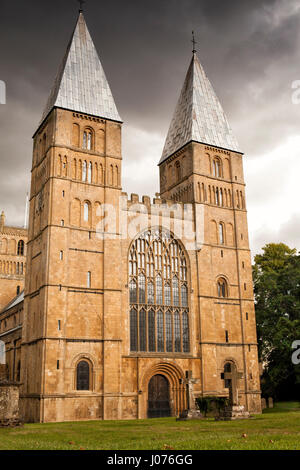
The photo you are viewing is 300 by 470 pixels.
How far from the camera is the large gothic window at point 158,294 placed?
3528 centimetres

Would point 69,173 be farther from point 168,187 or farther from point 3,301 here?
point 3,301

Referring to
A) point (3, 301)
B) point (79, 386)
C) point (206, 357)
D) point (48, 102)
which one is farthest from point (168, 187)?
point (3, 301)

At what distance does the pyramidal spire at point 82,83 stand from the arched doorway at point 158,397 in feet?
67.2

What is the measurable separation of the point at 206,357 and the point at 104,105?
21353 mm

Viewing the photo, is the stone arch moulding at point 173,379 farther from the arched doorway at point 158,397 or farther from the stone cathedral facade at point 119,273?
the arched doorway at point 158,397

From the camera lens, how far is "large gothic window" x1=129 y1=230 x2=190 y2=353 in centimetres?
3528

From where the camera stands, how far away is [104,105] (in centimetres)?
3912

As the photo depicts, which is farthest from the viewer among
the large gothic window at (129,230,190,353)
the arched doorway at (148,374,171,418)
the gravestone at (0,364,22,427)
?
the large gothic window at (129,230,190,353)

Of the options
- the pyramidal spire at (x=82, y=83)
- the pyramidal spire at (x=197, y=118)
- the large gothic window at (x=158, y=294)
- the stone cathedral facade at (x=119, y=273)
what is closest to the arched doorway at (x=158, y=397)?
the stone cathedral facade at (x=119, y=273)

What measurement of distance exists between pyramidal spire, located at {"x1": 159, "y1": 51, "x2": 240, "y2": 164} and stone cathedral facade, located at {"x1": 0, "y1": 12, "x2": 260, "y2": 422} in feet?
0.86

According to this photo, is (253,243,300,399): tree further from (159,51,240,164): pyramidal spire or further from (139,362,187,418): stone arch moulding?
(159,51,240,164): pyramidal spire

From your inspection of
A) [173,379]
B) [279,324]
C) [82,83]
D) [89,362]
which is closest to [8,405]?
[89,362]

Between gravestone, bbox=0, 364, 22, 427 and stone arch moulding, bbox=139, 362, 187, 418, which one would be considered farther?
stone arch moulding, bbox=139, 362, 187, 418

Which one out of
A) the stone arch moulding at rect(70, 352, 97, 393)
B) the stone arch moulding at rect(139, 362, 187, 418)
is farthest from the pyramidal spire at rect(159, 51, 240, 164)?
the stone arch moulding at rect(70, 352, 97, 393)
